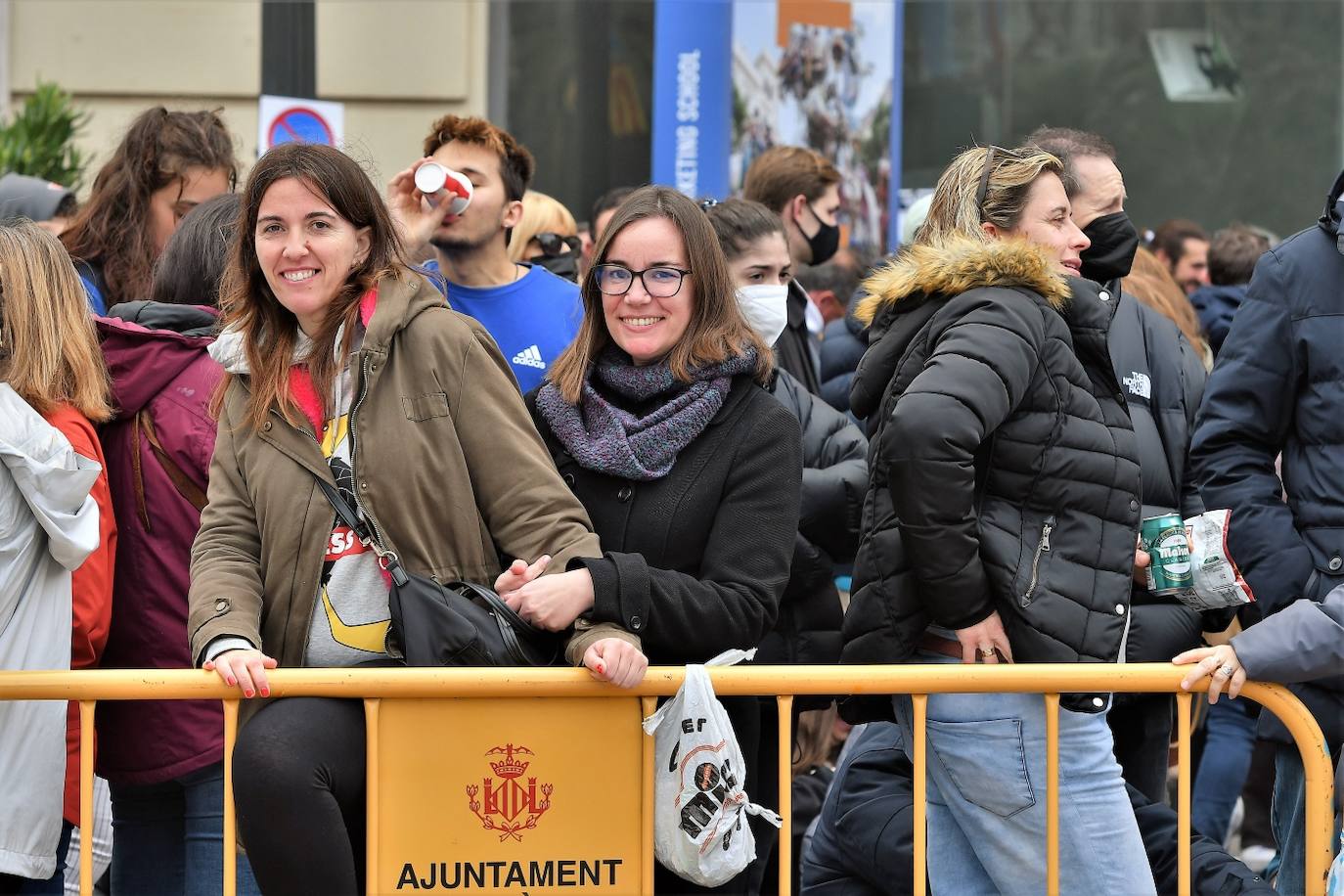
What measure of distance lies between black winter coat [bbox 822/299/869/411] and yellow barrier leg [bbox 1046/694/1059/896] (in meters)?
2.32

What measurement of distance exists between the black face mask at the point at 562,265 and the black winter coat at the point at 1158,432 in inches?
80.0

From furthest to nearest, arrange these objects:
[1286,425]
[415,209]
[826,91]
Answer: [826,91], [415,209], [1286,425]

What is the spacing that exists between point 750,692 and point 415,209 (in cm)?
221

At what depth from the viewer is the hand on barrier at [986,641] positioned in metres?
3.24

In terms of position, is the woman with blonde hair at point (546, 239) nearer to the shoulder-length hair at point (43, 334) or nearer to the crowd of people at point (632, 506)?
the crowd of people at point (632, 506)

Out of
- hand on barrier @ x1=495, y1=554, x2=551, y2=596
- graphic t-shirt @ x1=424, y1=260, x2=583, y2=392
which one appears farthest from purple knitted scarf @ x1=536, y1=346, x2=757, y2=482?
graphic t-shirt @ x1=424, y1=260, x2=583, y2=392

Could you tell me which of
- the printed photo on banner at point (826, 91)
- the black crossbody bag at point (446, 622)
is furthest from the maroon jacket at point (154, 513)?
the printed photo on banner at point (826, 91)

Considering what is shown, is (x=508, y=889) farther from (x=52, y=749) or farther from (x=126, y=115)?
(x=126, y=115)

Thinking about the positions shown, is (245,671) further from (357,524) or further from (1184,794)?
(1184,794)

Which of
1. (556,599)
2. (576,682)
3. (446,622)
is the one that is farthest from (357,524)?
(576,682)

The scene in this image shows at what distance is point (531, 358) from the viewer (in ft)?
15.2

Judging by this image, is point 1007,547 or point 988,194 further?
point 988,194

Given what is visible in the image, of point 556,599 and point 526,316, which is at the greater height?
point 526,316

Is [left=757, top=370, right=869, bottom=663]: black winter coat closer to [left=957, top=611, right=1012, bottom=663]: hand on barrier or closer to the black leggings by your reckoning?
[left=957, top=611, right=1012, bottom=663]: hand on barrier
